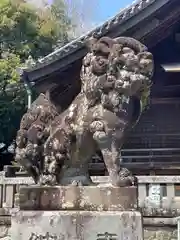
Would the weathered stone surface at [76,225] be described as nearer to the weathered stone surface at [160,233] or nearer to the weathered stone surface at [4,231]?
the weathered stone surface at [160,233]

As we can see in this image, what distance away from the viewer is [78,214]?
125 inches

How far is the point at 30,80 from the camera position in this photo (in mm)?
7648

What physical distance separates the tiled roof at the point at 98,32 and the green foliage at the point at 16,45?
25.3 ft

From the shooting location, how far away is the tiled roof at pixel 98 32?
7.53 m

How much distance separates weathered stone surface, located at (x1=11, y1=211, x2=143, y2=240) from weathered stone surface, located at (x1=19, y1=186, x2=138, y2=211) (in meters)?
0.07

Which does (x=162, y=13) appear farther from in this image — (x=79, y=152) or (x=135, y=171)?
(x=79, y=152)

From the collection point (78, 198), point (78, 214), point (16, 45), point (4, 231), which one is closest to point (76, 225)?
point (78, 214)

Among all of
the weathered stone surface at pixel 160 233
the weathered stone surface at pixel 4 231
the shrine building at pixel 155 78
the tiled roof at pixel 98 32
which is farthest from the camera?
the shrine building at pixel 155 78

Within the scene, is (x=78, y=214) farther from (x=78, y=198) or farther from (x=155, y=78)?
(x=155, y=78)

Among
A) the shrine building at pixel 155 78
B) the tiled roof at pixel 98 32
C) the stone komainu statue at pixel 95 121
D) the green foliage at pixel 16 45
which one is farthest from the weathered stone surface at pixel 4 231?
the green foliage at pixel 16 45

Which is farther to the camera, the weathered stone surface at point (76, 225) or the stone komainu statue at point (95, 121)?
the stone komainu statue at point (95, 121)

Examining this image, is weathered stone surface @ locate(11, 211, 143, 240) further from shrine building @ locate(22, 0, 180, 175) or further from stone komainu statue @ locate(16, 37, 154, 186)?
shrine building @ locate(22, 0, 180, 175)

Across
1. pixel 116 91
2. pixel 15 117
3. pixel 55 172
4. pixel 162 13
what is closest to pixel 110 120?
pixel 116 91

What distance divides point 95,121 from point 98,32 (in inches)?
175
